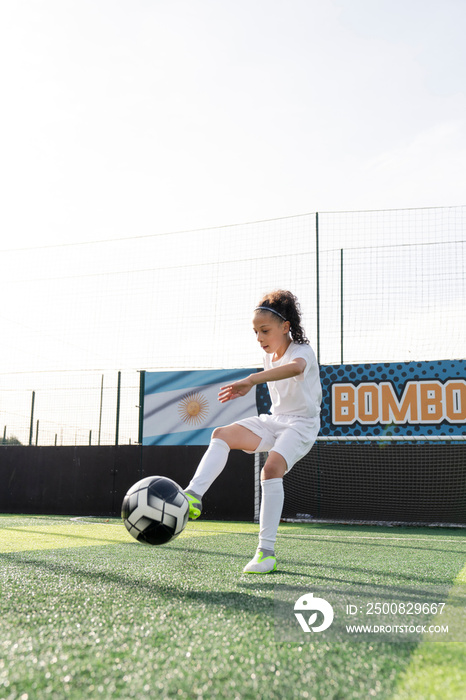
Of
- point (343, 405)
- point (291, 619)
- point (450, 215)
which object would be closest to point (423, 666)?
point (291, 619)

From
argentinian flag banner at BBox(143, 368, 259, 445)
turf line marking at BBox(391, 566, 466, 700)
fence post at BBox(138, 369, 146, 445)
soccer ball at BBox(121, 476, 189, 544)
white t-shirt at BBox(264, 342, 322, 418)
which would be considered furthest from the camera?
fence post at BBox(138, 369, 146, 445)

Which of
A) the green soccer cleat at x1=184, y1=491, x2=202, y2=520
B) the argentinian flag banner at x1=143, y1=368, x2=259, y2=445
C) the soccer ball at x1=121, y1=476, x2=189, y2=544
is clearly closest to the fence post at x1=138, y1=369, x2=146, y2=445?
the argentinian flag banner at x1=143, y1=368, x2=259, y2=445

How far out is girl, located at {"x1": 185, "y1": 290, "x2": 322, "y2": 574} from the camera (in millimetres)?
2980

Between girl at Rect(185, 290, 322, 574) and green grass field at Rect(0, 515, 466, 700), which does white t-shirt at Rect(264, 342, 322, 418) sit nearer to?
girl at Rect(185, 290, 322, 574)

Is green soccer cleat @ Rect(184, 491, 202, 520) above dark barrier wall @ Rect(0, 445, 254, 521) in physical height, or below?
above

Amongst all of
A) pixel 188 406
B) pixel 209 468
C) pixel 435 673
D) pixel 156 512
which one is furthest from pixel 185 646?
pixel 188 406

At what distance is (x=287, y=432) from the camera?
125 inches

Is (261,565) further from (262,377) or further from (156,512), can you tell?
(262,377)

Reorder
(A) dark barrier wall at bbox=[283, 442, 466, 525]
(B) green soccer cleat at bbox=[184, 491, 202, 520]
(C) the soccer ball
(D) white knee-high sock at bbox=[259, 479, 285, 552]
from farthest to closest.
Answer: (A) dark barrier wall at bbox=[283, 442, 466, 525] < (D) white knee-high sock at bbox=[259, 479, 285, 552] < (B) green soccer cleat at bbox=[184, 491, 202, 520] < (C) the soccer ball

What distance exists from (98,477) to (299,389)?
8925 mm

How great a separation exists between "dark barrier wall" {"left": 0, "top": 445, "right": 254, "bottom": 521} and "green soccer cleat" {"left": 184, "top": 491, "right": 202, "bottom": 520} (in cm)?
773

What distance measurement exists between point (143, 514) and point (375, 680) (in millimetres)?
1620

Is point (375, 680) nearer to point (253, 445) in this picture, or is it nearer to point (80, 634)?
point (80, 634)

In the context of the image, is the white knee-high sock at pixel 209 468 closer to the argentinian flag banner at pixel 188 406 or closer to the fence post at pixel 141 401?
the argentinian flag banner at pixel 188 406
